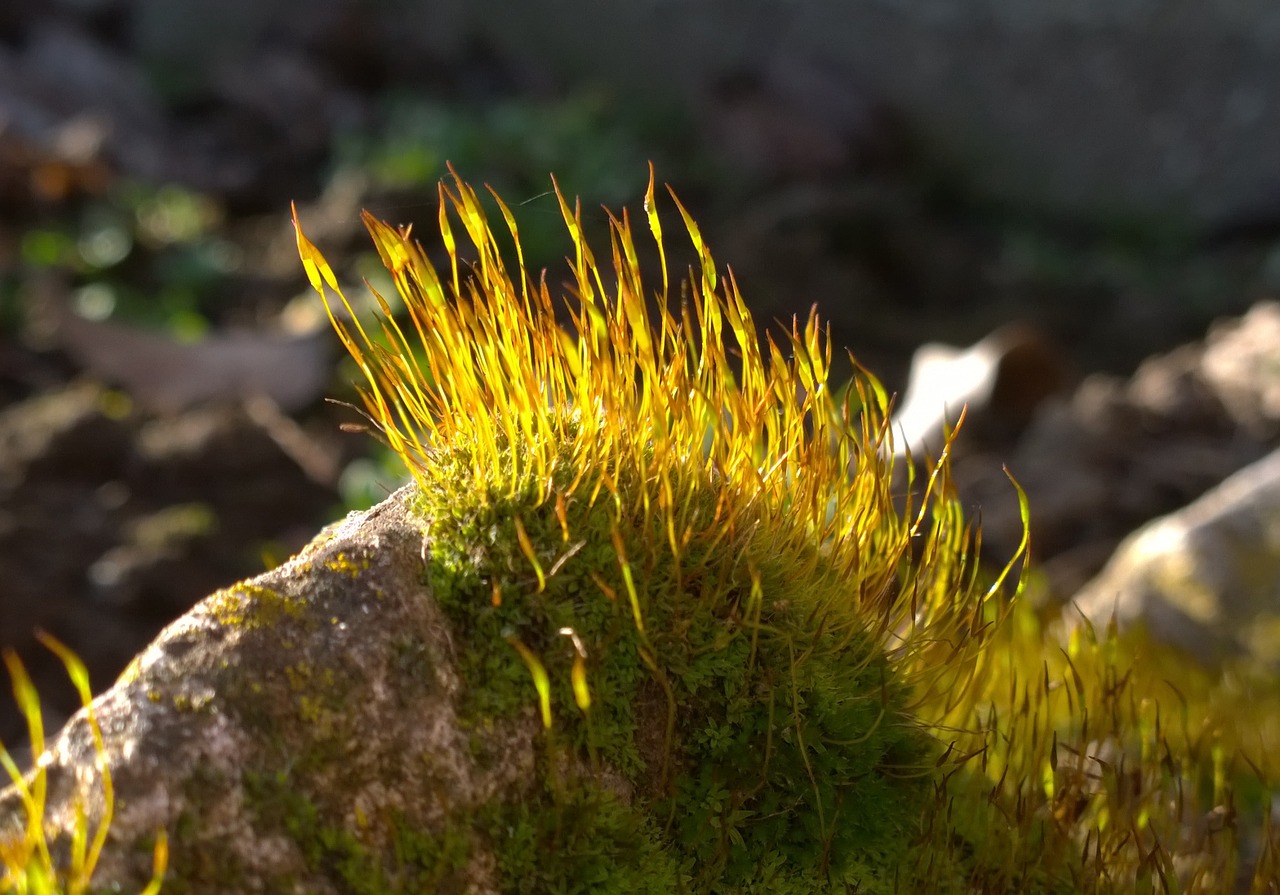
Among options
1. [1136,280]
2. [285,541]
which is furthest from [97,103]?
[1136,280]

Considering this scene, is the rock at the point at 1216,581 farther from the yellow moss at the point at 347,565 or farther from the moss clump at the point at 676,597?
the yellow moss at the point at 347,565

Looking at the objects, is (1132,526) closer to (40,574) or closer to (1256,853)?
(1256,853)

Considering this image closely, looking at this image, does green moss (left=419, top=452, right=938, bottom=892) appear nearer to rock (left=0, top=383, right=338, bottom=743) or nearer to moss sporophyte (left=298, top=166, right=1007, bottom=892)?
moss sporophyte (left=298, top=166, right=1007, bottom=892)

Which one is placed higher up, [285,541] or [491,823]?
[285,541]

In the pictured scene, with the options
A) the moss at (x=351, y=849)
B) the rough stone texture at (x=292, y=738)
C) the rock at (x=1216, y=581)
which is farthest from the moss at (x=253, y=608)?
the rock at (x=1216, y=581)

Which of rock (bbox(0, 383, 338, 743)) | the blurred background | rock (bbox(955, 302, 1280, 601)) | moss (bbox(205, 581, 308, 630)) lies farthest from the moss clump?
rock (bbox(0, 383, 338, 743))
